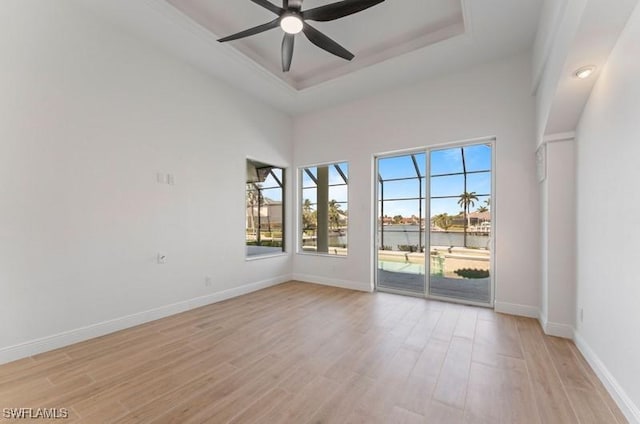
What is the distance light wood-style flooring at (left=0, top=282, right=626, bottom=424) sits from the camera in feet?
5.73

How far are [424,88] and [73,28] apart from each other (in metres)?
4.44

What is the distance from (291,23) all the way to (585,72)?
8.53ft

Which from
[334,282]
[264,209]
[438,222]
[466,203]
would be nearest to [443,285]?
[438,222]

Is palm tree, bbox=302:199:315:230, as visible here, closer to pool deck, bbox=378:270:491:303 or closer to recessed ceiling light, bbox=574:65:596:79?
pool deck, bbox=378:270:491:303

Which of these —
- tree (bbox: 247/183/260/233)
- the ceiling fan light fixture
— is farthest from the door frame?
the ceiling fan light fixture

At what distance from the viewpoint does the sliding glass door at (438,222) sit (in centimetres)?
398

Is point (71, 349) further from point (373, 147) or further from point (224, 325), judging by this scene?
point (373, 147)

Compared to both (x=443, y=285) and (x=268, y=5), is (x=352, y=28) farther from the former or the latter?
(x=443, y=285)

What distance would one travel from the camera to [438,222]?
4.25 meters

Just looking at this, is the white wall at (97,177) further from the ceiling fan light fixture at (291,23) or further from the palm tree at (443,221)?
the palm tree at (443,221)

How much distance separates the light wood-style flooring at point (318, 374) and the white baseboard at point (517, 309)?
14 cm

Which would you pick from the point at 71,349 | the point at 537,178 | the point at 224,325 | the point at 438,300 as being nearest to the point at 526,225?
the point at 537,178

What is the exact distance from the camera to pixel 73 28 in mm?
2756

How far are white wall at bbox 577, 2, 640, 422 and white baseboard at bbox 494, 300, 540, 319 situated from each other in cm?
86
